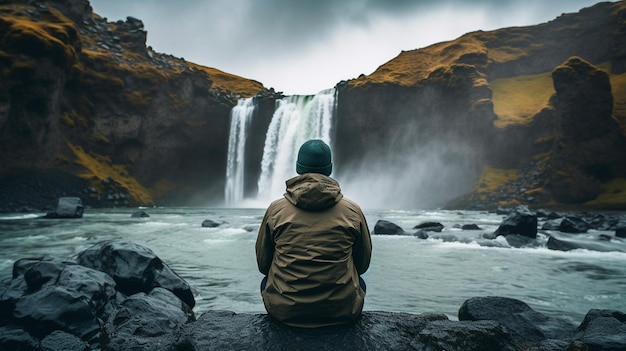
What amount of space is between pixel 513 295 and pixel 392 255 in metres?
6.87

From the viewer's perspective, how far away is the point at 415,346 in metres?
4.61

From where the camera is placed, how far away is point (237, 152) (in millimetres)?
72938

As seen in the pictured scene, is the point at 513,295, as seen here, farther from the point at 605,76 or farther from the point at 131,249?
the point at 605,76

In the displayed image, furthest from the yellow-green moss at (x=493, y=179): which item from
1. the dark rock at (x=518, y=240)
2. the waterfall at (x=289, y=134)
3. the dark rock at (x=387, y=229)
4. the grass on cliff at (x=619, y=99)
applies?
the dark rock at (x=518, y=240)

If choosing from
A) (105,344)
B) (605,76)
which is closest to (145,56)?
(605,76)

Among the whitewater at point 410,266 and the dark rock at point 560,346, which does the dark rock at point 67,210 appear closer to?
the whitewater at point 410,266

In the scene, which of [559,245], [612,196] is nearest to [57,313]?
[559,245]

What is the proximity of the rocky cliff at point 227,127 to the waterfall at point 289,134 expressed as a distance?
3.12 meters

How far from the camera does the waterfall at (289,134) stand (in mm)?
65750

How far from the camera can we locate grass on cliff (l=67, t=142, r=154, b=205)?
53.8 metres

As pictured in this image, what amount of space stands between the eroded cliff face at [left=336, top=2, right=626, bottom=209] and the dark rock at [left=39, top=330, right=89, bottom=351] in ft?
169

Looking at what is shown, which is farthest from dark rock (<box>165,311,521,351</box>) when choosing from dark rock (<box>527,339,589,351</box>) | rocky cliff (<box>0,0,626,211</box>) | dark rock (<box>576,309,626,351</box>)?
rocky cliff (<box>0,0,626,211</box>)

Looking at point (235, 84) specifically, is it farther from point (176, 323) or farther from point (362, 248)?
point (362, 248)

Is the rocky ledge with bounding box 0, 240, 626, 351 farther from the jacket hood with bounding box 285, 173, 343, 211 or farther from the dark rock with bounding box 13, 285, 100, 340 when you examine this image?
the jacket hood with bounding box 285, 173, 343, 211
